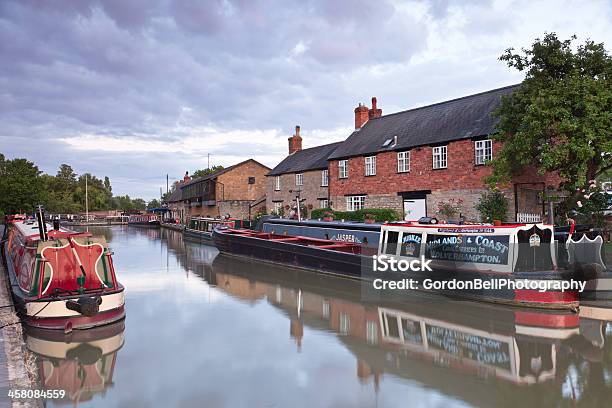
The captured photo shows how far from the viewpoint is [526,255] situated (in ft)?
41.6

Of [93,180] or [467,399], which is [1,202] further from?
[93,180]

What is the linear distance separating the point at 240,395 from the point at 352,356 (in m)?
2.89

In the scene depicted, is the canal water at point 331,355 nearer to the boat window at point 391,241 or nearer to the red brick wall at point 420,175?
the boat window at point 391,241

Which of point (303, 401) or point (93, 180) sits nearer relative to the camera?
point (303, 401)

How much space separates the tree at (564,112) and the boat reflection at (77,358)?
14.8 metres

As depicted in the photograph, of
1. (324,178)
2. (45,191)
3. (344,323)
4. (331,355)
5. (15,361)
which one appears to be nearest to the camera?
(15,361)

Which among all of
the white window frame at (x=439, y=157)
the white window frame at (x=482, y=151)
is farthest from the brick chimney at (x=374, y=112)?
the white window frame at (x=482, y=151)

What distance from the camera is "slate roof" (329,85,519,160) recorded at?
78.6ft

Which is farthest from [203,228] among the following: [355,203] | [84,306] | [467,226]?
[84,306]

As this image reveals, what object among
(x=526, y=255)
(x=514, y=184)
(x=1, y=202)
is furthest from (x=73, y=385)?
(x=1, y=202)

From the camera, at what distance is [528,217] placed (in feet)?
70.7

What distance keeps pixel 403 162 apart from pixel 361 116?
8912 millimetres

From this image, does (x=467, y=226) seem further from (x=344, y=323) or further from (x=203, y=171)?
(x=203, y=171)

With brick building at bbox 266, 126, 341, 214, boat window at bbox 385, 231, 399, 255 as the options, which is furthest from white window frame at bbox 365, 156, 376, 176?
boat window at bbox 385, 231, 399, 255
